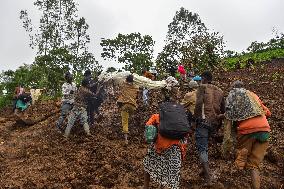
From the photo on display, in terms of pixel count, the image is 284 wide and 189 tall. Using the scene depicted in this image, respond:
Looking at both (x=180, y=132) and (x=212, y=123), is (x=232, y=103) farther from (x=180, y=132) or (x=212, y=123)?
(x=180, y=132)

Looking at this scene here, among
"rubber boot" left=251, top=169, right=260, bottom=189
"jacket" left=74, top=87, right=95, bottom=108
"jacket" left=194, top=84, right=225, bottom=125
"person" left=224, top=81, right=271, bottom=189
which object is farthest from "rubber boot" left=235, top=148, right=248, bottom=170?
"jacket" left=74, top=87, right=95, bottom=108

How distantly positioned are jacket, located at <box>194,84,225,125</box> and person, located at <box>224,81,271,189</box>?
0.56 metres

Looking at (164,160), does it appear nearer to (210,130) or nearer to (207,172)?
(207,172)

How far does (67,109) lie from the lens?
11.3 m

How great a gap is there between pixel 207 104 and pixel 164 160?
4.77 feet

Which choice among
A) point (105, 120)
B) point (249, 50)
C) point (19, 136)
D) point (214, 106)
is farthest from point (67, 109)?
point (249, 50)

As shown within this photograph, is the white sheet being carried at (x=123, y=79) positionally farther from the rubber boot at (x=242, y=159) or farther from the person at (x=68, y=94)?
the rubber boot at (x=242, y=159)

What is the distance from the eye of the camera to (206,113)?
7352mm

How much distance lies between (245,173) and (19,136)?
23.6 ft

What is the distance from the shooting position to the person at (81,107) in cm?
1071

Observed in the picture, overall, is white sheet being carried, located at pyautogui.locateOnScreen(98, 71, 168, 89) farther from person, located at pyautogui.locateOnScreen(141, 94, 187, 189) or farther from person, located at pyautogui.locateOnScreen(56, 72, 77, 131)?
person, located at pyautogui.locateOnScreen(141, 94, 187, 189)

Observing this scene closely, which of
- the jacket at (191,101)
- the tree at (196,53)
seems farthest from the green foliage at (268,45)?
the jacket at (191,101)

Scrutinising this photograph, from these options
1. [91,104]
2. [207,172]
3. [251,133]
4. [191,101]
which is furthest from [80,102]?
[251,133]

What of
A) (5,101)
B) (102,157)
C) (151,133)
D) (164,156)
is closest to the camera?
(151,133)
